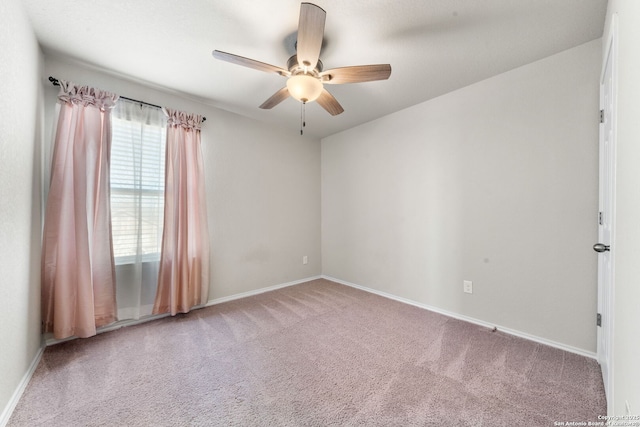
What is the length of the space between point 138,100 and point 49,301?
1.91 metres

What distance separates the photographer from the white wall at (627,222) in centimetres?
84

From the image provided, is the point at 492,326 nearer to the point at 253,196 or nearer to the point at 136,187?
the point at 253,196

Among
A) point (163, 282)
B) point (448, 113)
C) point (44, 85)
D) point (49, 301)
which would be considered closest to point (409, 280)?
point (448, 113)

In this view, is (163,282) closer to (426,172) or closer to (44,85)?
(44,85)

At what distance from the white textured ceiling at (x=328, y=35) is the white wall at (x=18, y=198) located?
31 centimetres

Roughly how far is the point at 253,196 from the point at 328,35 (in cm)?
212

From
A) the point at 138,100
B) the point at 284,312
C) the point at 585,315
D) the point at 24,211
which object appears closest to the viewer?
the point at 24,211

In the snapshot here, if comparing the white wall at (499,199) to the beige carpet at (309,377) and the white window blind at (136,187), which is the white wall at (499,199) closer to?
the beige carpet at (309,377)

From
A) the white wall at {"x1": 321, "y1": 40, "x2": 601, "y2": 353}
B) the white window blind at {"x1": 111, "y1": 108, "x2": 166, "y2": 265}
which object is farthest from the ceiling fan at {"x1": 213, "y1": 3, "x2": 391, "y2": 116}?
the white window blind at {"x1": 111, "y1": 108, "x2": 166, "y2": 265}

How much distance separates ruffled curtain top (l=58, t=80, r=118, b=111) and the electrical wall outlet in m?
3.73

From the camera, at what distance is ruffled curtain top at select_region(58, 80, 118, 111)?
2.03 metres

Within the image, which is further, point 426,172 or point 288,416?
point 426,172

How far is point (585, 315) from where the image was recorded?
187 centimetres

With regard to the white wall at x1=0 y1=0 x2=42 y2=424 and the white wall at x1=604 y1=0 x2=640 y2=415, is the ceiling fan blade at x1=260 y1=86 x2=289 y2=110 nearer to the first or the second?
the white wall at x1=0 y1=0 x2=42 y2=424
